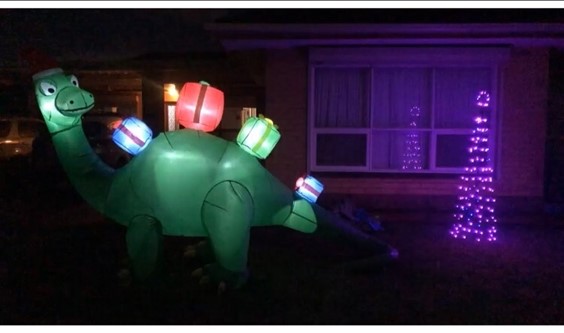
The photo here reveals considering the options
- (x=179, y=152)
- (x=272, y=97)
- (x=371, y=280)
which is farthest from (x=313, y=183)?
(x=272, y=97)

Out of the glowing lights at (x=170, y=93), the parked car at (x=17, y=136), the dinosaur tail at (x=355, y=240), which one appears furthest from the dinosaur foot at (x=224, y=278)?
the glowing lights at (x=170, y=93)

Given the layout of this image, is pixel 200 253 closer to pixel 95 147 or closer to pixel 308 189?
pixel 308 189

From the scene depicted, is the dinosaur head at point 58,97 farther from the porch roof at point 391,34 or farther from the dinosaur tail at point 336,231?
the porch roof at point 391,34

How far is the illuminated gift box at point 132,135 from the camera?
5.65 m

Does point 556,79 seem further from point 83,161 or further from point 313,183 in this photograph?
point 83,161

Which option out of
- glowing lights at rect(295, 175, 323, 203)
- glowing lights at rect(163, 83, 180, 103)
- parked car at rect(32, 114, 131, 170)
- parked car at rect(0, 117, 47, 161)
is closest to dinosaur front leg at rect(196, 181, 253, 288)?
glowing lights at rect(295, 175, 323, 203)

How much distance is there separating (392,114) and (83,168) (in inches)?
217

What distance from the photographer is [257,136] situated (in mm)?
5680

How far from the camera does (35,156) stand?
546 inches

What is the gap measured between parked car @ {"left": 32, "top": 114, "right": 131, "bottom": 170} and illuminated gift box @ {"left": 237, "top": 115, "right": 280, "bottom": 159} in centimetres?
879

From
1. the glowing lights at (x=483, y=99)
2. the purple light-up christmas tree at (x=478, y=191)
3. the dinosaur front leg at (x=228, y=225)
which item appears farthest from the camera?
the glowing lights at (x=483, y=99)

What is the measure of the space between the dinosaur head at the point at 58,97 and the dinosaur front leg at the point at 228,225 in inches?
58.0

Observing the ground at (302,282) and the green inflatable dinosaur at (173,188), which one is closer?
the ground at (302,282)

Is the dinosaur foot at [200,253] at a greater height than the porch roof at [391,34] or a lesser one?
lesser
